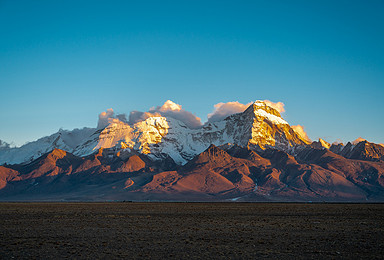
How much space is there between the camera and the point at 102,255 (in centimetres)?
3462

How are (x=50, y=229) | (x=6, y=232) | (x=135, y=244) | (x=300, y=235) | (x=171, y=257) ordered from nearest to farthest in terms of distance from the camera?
(x=171, y=257) < (x=135, y=244) < (x=300, y=235) < (x=6, y=232) < (x=50, y=229)

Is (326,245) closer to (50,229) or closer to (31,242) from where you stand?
(31,242)

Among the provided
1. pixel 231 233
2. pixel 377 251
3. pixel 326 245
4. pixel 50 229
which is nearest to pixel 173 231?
pixel 231 233

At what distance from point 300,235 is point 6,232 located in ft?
103

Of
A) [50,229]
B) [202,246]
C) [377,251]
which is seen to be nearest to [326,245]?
[377,251]

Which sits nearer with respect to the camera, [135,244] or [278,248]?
[278,248]

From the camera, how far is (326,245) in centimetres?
3881

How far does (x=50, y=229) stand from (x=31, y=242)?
12.6m

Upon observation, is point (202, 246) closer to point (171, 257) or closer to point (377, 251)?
point (171, 257)

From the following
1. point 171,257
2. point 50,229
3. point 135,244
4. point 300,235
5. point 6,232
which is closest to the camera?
point 171,257

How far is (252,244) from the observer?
39562mm

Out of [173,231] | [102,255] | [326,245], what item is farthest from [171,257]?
[173,231]

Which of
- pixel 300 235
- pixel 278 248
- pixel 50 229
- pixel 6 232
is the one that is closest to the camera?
pixel 278 248

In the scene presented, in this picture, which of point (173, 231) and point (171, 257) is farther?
point (173, 231)
